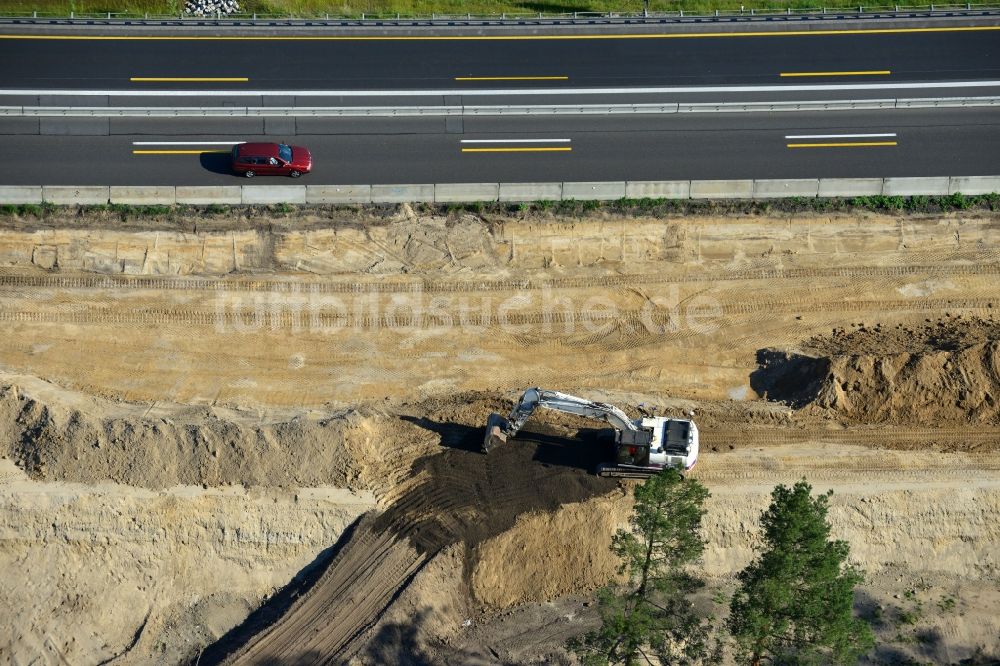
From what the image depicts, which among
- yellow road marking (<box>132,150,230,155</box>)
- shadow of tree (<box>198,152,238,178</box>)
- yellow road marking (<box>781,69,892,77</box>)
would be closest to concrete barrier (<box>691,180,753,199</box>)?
yellow road marking (<box>781,69,892,77</box>)

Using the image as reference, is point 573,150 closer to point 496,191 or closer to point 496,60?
point 496,191

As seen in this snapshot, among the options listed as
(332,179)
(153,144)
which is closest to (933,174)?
(332,179)

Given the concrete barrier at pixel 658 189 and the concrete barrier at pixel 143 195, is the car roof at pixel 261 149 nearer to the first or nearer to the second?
the concrete barrier at pixel 143 195

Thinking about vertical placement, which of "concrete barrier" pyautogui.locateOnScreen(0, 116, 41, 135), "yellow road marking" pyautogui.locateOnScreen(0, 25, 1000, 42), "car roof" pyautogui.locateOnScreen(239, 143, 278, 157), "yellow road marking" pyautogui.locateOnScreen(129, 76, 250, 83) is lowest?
"car roof" pyautogui.locateOnScreen(239, 143, 278, 157)

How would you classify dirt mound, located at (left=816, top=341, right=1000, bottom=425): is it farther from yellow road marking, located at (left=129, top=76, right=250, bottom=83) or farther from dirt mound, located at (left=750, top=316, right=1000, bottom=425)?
yellow road marking, located at (left=129, top=76, right=250, bottom=83)

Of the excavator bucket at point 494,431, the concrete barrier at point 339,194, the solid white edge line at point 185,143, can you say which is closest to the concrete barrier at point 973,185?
the excavator bucket at point 494,431
